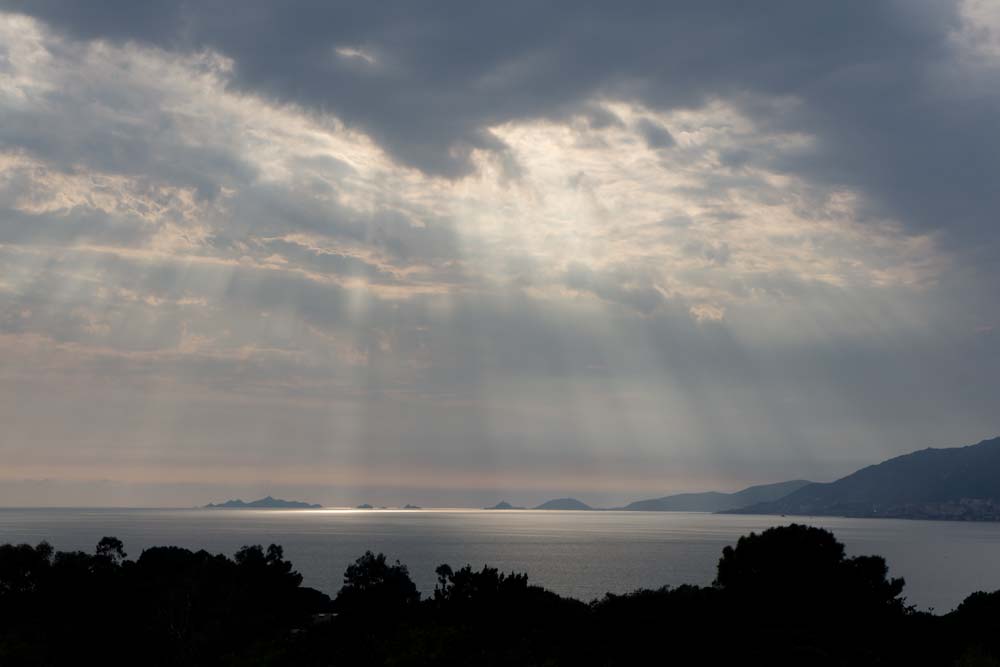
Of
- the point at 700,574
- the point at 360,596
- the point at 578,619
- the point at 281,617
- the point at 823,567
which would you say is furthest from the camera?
the point at 700,574

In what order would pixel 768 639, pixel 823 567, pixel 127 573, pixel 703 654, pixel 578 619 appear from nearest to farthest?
pixel 703 654, pixel 768 639, pixel 578 619, pixel 823 567, pixel 127 573

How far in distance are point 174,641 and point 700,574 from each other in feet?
497

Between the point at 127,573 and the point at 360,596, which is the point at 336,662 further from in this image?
the point at 127,573

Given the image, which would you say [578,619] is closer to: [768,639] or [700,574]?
[768,639]

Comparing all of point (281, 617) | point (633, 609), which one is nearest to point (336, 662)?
point (633, 609)

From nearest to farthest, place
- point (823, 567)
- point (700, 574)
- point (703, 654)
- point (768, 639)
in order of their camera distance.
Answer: point (703, 654) < point (768, 639) < point (823, 567) < point (700, 574)

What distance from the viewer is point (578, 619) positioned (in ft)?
202

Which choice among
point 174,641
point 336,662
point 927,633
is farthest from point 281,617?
point 927,633

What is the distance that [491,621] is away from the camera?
59.9 meters

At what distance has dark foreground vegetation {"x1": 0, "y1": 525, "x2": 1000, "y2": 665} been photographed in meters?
51.5

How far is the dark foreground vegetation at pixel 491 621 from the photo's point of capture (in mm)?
51469

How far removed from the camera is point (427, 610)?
66.0 meters

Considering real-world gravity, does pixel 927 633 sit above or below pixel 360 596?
below

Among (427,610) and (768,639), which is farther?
(427,610)
